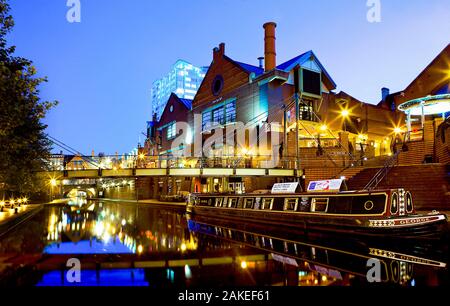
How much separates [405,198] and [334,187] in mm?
3737

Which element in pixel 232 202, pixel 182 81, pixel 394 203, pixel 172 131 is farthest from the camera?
pixel 182 81

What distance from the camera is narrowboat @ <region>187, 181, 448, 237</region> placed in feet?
46.9

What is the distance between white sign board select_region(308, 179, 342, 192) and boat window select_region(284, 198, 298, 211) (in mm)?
1139

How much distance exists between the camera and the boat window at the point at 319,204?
17734 mm

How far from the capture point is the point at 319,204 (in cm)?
1803

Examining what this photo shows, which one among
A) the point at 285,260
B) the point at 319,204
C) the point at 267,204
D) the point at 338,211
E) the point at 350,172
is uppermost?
the point at 350,172

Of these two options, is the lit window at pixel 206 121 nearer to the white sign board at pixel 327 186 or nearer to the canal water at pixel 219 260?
the white sign board at pixel 327 186

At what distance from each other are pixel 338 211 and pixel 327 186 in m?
1.96

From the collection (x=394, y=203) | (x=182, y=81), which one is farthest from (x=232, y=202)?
(x=182, y=81)

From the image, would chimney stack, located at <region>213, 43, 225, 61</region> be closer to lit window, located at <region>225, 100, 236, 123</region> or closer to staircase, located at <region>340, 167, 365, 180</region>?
lit window, located at <region>225, 100, 236, 123</region>

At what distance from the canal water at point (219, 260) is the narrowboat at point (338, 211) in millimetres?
640

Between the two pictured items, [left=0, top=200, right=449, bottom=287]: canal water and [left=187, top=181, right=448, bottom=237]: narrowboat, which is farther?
[left=187, top=181, right=448, bottom=237]: narrowboat

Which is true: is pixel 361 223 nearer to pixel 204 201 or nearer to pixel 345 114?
pixel 204 201

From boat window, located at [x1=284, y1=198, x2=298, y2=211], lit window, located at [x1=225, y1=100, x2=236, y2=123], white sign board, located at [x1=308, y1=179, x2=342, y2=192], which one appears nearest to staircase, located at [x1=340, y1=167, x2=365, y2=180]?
white sign board, located at [x1=308, y1=179, x2=342, y2=192]
